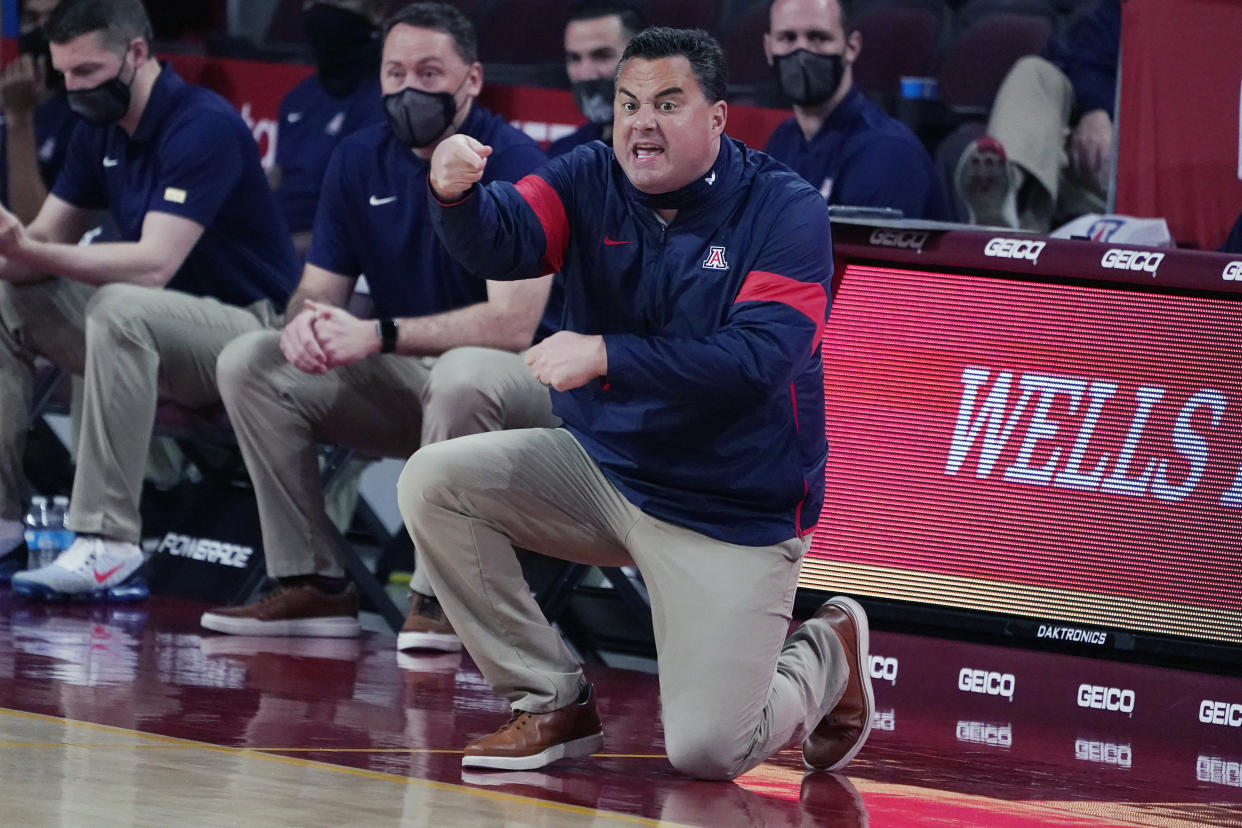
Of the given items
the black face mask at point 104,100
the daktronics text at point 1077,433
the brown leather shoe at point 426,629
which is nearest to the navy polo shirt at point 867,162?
the daktronics text at point 1077,433

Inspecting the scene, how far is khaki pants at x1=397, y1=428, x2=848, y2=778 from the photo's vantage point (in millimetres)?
3902

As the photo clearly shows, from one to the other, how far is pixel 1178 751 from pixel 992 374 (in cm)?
105

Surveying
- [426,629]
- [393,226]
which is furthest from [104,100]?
[426,629]

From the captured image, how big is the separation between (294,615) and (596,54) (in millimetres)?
2359

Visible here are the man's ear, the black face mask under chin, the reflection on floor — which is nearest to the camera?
the reflection on floor

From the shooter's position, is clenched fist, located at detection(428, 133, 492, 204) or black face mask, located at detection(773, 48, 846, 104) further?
black face mask, located at detection(773, 48, 846, 104)

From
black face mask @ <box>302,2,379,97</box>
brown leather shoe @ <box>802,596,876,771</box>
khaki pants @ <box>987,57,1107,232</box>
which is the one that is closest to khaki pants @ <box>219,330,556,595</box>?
brown leather shoe @ <box>802,596,876,771</box>

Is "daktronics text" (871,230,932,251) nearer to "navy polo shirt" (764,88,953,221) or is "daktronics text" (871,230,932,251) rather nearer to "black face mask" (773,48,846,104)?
"navy polo shirt" (764,88,953,221)

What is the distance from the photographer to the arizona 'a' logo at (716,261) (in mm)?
3963

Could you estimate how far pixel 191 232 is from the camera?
248 inches

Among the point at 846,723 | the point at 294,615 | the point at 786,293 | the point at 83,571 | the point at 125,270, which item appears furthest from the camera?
the point at 125,270

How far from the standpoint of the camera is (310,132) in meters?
7.82

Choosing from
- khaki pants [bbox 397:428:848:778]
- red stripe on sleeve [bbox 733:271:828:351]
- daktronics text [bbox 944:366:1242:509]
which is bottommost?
khaki pants [bbox 397:428:848:778]

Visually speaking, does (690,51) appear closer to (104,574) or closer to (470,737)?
(470,737)
